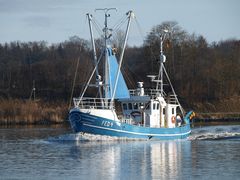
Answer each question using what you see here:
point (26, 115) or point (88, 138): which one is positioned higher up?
point (26, 115)

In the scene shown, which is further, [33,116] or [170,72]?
[170,72]

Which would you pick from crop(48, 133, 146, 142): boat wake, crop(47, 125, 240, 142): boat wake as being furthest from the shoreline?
crop(48, 133, 146, 142): boat wake

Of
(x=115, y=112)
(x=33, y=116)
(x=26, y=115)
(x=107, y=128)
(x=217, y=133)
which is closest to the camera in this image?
(x=107, y=128)

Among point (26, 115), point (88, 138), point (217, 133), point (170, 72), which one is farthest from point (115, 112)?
point (170, 72)

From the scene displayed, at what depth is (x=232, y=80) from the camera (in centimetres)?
11150

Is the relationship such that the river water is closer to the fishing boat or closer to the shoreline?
the fishing boat

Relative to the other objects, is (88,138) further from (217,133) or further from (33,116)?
(33,116)

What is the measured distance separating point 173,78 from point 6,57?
56.2 metres

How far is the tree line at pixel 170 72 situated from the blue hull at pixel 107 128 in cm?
3978

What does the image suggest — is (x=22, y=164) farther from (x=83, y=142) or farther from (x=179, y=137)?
(x=179, y=137)

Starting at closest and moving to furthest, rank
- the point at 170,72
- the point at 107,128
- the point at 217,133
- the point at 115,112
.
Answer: the point at 107,128
the point at 115,112
the point at 217,133
the point at 170,72

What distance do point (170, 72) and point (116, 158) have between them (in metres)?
71.8

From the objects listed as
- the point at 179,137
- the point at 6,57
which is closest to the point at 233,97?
the point at 179,137

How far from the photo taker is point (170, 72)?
117 meters
